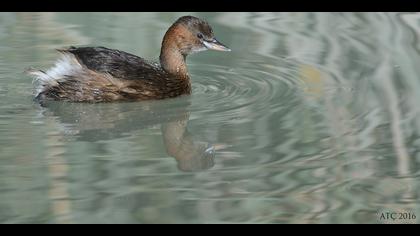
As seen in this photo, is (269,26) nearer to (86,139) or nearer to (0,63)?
(0,63)

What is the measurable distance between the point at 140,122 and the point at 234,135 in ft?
2.19

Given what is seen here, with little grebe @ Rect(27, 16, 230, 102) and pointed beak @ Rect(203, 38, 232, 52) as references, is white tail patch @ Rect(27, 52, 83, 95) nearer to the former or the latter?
little grebe @ Rect(27, 16, 230, 102)

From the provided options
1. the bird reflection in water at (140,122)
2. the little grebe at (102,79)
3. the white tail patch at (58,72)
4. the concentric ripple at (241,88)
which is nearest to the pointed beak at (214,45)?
the concentric ripple at (241,88)

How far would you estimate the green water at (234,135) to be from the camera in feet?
16.1

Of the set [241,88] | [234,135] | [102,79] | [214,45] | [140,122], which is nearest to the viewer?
[234,135]

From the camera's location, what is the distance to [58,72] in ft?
22.8

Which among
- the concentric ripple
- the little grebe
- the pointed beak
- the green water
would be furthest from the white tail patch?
the pointed beak

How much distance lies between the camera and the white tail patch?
22.6ft

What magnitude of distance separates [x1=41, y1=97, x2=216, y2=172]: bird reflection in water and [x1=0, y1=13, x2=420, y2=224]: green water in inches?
0.5

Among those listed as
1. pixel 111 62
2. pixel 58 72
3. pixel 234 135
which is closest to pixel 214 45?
pixel 111 62

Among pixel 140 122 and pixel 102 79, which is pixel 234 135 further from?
pixel 102 79

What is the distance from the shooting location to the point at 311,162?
18.1 ft

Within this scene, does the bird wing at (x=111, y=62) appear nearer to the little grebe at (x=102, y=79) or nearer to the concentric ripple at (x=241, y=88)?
the little grebe at (x=102, y=79)

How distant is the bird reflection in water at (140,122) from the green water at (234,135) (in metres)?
0.01
